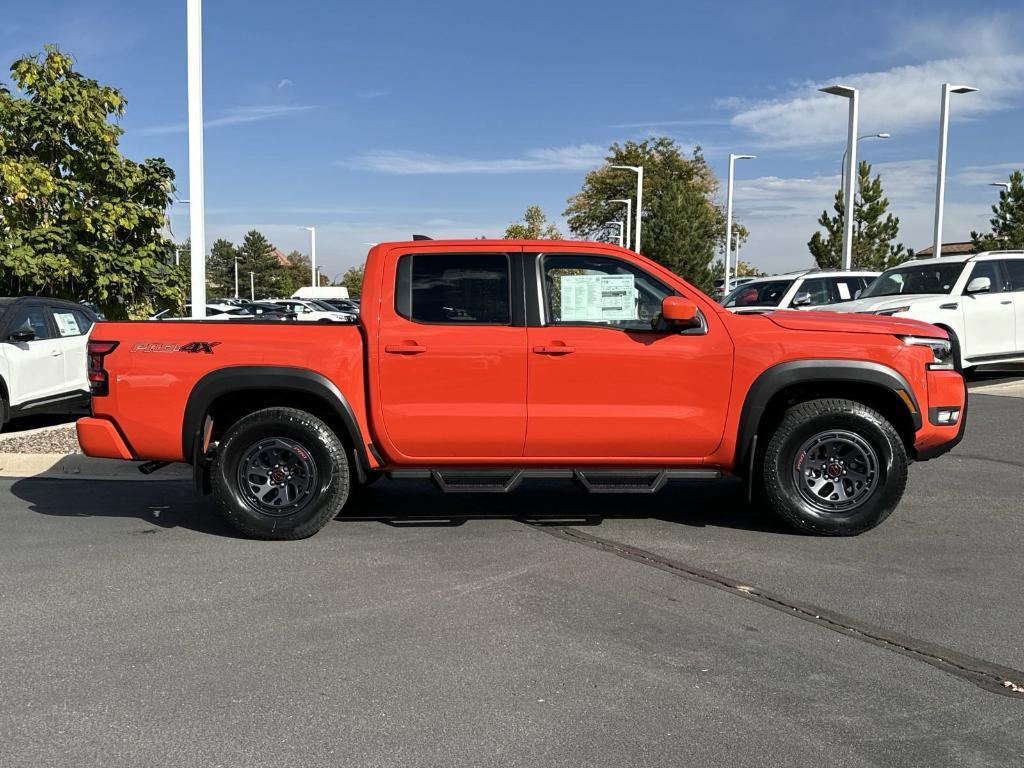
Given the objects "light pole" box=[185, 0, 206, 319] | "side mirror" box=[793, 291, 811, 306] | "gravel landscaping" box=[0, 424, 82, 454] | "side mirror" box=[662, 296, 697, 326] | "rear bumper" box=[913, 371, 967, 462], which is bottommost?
"gravel landscaping" box=[0, 424, 82, 454]

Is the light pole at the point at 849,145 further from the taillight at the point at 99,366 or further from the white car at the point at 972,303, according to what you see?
the taillight at the point at 99,366

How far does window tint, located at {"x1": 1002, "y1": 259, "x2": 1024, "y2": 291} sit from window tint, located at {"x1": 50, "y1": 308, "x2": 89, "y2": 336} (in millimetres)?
12619

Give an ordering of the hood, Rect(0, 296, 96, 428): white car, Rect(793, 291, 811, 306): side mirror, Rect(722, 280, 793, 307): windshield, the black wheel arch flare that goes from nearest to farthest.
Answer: the black wheel arch flare → the hood → Rect(0, 296, 96, 428): white car → Rect(793, 291, 811, 306): side mirror → Rect(722, 280, 793, 307): windshield

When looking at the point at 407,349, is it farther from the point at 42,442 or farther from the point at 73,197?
the point at 73,197

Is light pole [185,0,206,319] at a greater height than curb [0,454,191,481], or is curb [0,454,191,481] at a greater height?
light pole [185,0,206,319]

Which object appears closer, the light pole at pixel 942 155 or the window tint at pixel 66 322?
the window tint at pixel 66 322

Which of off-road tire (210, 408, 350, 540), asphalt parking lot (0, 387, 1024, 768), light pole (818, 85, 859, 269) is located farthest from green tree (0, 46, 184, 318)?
light pole (818, 85, 859, 269)

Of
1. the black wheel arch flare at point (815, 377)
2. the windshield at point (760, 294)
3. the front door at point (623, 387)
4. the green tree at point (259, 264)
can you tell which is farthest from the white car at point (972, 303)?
the green tree at point (259, 264)

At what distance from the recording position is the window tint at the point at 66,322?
33.9 feet

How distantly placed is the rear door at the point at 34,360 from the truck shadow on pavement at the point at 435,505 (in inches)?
92.5

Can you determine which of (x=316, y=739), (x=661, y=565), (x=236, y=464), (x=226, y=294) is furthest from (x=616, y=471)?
(x=226, y=294)

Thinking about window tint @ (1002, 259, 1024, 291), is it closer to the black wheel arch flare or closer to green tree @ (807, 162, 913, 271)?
the black wheel arch flare

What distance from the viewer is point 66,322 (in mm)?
10484

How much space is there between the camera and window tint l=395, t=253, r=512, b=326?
18.8ft
